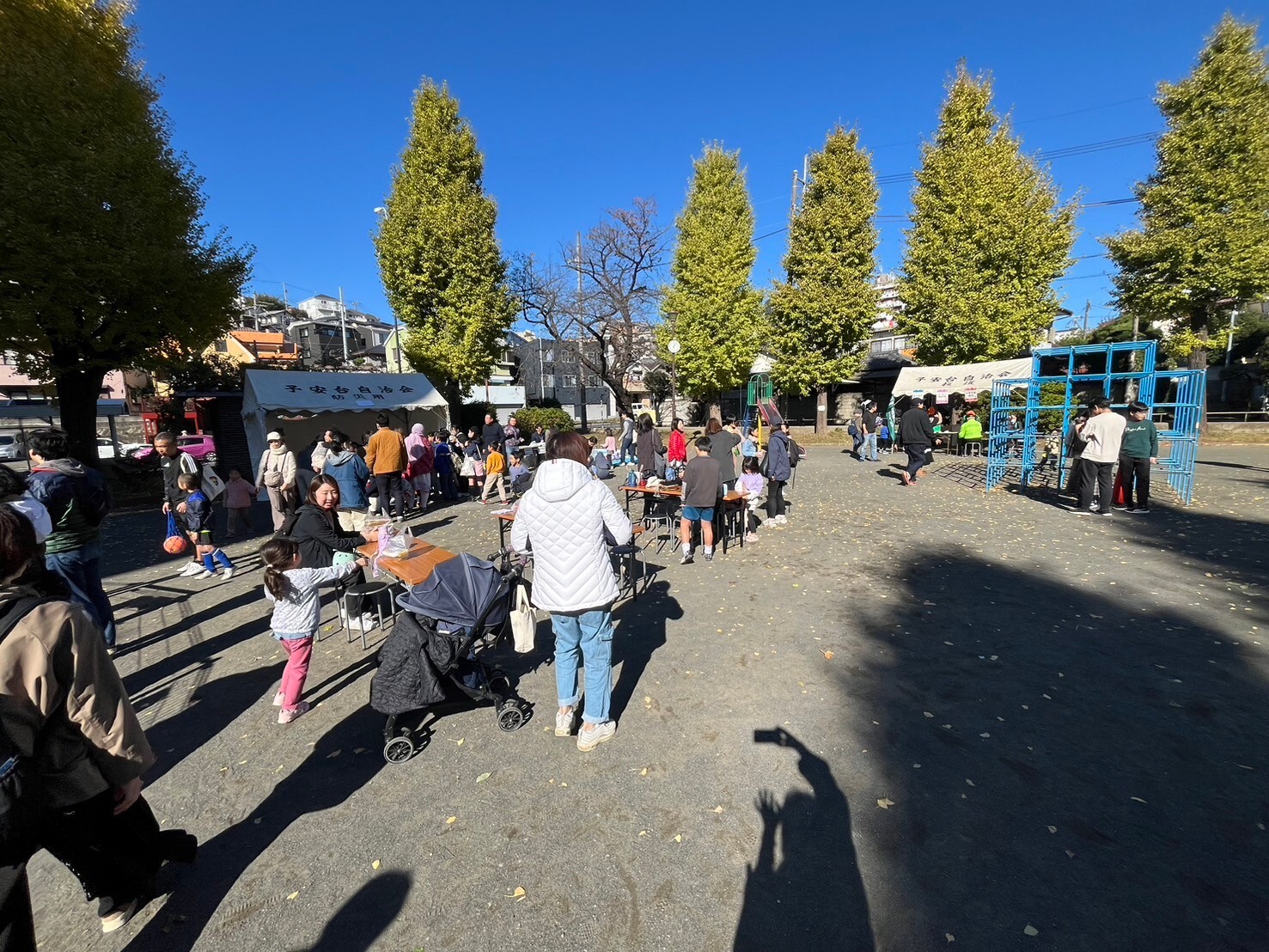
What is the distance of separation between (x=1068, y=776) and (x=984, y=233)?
2189 centimetres

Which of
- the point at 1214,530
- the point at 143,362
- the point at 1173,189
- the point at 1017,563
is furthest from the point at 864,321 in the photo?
the point at 143,362

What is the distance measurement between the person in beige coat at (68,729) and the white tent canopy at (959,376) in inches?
828

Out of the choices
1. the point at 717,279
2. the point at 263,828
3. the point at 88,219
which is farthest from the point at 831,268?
the point at 263,828

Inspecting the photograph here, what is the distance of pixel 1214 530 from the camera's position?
26.6ft

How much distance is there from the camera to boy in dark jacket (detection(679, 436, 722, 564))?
23.0 feet

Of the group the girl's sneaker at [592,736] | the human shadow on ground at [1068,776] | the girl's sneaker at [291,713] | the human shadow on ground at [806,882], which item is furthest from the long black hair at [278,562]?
the human shadow on ground at [1068,776]

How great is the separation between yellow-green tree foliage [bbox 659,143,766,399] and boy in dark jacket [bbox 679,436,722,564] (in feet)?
62.0

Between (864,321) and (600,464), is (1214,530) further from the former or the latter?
(864,321)

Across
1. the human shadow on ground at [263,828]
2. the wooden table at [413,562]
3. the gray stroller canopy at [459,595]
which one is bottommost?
the human shadow on ground at [263,828]

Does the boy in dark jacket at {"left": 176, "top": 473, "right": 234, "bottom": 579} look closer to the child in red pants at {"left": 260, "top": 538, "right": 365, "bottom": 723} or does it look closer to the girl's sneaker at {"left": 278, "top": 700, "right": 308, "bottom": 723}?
the girl's sneaker at {"left": 278, "top": 700, "right": 308, "bottom": 723}

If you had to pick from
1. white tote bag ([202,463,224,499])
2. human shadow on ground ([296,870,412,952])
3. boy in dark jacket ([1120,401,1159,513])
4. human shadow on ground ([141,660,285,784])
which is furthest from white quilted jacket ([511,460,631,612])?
boy in dark jacket ([1120,401,1159,513])

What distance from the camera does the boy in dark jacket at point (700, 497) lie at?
7.01m

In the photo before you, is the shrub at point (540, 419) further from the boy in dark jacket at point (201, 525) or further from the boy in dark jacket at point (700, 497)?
the boy in dark jacket at point (700, 497)

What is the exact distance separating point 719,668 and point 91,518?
4951 mm
